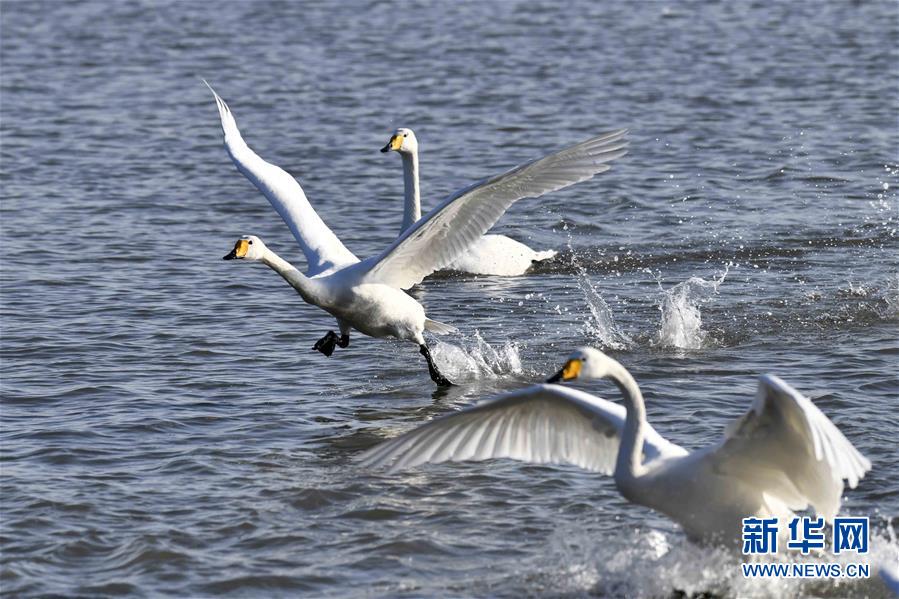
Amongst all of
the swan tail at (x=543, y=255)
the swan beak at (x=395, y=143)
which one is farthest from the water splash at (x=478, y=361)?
the swan tail at (x=543, y=255)

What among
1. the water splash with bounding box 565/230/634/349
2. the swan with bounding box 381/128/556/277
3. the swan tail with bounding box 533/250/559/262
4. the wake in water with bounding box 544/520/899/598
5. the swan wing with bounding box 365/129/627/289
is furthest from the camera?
the swan tail with bounding box 533/250/559/262

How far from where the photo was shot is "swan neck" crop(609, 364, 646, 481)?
638 cm

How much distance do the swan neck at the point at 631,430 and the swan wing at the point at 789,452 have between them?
0.33m

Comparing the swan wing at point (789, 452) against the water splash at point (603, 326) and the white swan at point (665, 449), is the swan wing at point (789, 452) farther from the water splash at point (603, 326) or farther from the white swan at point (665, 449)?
the water splash at point (603, 326)

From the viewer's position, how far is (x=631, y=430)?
639cm

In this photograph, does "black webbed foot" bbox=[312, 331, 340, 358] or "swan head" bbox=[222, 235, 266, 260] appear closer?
"swan head" bbox=[222, 235, 266, 260]

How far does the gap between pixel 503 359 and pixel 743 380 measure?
162cm

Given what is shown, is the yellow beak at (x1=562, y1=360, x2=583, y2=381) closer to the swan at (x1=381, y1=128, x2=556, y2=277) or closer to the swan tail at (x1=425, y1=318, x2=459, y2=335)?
the swan tail at (x1=425, y1=318, x2=459, y2=335)

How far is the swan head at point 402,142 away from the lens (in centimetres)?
1209

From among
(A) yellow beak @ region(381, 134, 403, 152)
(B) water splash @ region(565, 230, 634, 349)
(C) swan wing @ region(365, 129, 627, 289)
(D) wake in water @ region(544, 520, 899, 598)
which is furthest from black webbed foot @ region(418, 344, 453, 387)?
(D) wake in water @ region(544, 520, 899, 598)

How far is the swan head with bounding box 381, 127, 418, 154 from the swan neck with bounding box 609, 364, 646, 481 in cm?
593

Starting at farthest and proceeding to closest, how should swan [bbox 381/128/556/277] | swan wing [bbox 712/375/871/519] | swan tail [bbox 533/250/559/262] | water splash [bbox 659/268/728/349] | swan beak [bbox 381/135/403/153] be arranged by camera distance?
swan tail [bbox 533/250/559/262] < swan [bbox 381/128/556/277] < swan beak [bbox 381/135/403/153] < water splash [bbox 659/268/728/349] < swan wing [bbox 712/375/871/519]

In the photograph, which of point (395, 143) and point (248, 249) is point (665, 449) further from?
point (395, 143)

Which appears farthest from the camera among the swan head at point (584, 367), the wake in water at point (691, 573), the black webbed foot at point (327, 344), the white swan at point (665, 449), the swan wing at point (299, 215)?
the black webbed foot at point (327, 344)
